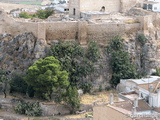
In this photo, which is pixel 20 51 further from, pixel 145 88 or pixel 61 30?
Result: pixel 145 88

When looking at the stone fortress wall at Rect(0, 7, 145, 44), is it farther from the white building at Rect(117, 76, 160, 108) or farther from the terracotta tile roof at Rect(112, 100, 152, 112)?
the terracotta tile roof at Rect(112, 100, 152, 112)

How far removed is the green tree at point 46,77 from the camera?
4031cm

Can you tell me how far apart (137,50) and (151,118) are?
17.3 m

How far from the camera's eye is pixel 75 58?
43.7m

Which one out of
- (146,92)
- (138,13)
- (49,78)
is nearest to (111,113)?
(146,92)

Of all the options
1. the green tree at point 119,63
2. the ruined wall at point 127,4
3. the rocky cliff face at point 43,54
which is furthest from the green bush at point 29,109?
the ruined wall at point 127,4

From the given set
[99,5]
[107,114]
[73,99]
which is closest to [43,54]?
[73,99]

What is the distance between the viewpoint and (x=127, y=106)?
31.5 meters

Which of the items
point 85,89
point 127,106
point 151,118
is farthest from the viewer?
point 85,89

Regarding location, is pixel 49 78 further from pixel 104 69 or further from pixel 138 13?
pixel 138 13

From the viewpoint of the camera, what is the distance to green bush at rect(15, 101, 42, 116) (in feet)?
132

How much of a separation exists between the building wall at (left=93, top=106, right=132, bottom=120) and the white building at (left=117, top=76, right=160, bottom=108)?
3.05 m

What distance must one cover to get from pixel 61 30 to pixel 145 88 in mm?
11379

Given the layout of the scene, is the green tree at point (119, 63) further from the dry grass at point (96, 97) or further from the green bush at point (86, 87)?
the green bush at point (86, 87)
